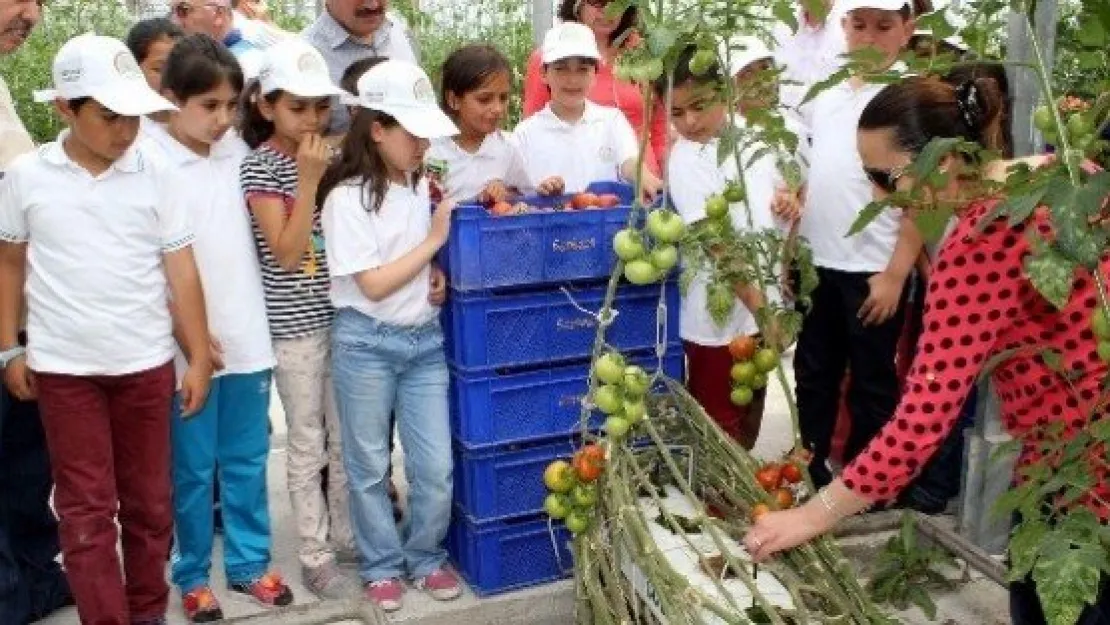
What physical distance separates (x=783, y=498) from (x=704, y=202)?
1.22 metres

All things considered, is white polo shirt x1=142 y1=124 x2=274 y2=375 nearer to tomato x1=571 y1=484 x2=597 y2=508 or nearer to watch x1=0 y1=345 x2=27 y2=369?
watch x1=0 y1=345 x2=27 y2=369

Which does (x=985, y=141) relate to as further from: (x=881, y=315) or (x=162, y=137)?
(x=162, y=137)

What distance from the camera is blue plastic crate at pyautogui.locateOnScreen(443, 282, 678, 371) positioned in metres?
2.93

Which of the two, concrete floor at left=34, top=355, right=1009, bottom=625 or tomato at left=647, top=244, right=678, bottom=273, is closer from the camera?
tomato at left=647, top=244, right=678, bottom=273

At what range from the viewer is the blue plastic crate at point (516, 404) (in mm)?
2996

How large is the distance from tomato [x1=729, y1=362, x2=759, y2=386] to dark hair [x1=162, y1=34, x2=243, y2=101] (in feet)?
4.80

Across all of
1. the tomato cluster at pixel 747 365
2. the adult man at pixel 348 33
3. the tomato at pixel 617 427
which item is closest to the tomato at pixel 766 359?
the tomato cluster at pixel 747 365

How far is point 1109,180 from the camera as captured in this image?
126 cm

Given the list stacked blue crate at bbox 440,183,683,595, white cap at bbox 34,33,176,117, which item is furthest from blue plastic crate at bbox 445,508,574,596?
white cap at bbox 34,33,176,117

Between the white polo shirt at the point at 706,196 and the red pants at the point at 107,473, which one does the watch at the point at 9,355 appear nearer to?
the red pants at the point at 107,473

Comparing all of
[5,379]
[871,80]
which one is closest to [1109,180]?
[871,80]

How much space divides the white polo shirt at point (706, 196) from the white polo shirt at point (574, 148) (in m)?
0.33

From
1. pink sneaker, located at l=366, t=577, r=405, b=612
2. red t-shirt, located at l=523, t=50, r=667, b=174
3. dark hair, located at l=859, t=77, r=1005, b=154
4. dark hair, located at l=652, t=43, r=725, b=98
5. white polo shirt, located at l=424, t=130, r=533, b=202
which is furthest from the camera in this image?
red t-shirt, located at l=523, t=50, r=667, b=174

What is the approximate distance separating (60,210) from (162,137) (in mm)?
416
